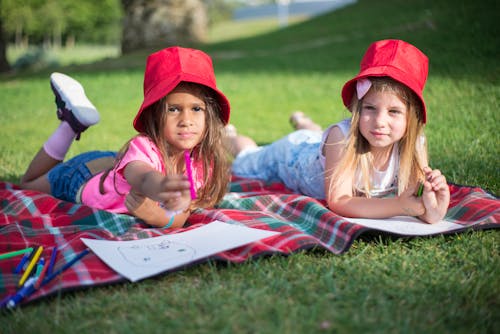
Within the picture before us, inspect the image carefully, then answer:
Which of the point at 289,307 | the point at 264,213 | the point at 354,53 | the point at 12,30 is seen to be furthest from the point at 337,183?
the point at 12,30

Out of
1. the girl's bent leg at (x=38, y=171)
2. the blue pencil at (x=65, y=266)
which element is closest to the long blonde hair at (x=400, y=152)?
the blue pencil at (x=65, y=266)

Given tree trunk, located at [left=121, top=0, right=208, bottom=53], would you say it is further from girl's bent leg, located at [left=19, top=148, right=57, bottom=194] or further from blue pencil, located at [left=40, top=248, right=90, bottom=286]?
blue pencil, located at [left=40, top=248, right=90, bottom=286]

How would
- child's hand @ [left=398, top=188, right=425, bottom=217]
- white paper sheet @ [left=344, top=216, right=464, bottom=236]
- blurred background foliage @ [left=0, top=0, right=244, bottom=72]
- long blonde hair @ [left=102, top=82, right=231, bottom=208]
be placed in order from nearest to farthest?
white paper sheet @ [left=344, top=216, right=464, bottom=236]
child's hand @ [left=398, top=188, right=425, bottom=217]
long blonde hair @ [left=102, top=82, right=231, bottom=208]
blurred background foliage @ [left=0, top=0, right=244, bottom=72]

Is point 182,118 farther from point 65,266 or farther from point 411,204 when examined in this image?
point 411,204

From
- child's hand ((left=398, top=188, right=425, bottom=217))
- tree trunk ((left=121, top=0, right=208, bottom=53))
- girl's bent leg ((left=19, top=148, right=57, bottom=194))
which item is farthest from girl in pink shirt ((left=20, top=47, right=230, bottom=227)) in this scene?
tree trunk ((left=121, top=0, right=208, bottom=53))

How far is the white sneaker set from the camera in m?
2.92

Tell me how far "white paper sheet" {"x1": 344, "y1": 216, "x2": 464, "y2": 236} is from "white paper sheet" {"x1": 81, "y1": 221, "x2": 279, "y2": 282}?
471mm

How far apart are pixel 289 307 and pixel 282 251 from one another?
403 mm

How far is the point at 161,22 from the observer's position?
10984 millimetres

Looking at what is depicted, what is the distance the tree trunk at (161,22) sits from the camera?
11.0 meters

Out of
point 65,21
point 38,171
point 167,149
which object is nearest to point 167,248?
point 167,149

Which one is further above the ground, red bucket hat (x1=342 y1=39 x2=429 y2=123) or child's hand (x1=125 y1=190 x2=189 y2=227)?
red bucket hat (x1=342 y1=39 x2=429 y2=123)

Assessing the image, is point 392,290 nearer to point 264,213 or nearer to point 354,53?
point 264,213

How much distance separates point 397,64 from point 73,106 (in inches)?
73.0
